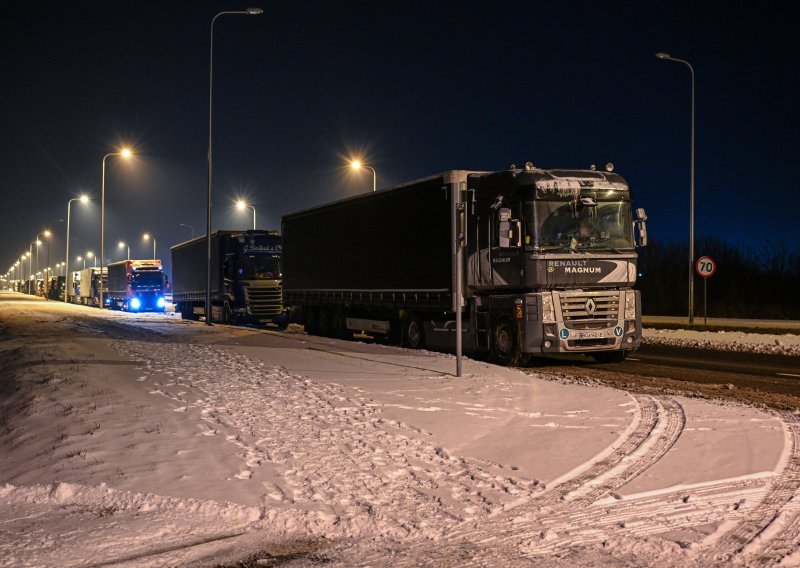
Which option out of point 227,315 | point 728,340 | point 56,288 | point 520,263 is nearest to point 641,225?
point 520,263

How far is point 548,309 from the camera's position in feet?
52.2

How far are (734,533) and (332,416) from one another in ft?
16.4

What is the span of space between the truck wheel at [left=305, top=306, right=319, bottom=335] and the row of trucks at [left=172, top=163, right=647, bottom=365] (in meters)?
1.67

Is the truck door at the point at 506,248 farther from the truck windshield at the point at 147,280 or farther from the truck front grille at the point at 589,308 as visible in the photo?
the truck windshield at the point at 147,280

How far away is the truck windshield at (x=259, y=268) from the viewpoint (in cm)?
3303

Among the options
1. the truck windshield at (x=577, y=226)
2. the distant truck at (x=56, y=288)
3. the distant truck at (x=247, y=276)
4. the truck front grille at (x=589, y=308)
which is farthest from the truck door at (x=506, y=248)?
the distant truck at (x=56, y=288)

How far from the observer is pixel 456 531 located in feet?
18.5

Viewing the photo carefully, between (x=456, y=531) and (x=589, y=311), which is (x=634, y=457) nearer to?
(x=456, y=531)

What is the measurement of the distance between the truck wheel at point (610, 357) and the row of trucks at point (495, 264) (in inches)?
1.0

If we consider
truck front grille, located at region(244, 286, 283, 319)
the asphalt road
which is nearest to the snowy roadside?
the asphalt road

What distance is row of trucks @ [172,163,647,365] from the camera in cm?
1598

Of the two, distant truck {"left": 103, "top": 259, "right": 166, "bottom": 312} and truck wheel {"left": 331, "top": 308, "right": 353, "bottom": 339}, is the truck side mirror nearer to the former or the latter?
truck wheel {"left": 331, "top": 308, "right": 353, "bottom": 339}

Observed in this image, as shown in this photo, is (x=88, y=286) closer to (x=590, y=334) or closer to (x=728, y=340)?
(x=728, y=340)

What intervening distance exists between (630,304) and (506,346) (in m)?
2.52
